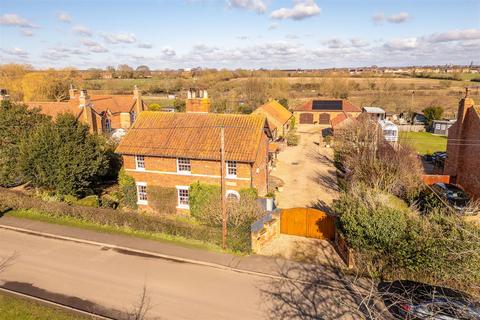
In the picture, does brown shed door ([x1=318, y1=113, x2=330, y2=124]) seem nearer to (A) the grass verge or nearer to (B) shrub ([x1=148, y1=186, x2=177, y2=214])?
(B) shrub ([x1=148, y1=186, x2=177, y2=214])

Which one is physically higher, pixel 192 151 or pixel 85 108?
pixel 85 108

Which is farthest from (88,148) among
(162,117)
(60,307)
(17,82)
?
(17,82)

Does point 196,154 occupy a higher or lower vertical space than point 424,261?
higher

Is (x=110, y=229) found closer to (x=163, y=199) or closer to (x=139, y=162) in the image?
(x=163, y=199)

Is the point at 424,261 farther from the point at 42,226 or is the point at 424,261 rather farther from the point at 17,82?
the point at 17,82

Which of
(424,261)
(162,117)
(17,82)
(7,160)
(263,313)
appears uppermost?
(17,82)

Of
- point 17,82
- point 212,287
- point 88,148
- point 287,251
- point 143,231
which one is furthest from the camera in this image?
point 17,82

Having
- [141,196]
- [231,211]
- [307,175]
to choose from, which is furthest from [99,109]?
[231,211]
